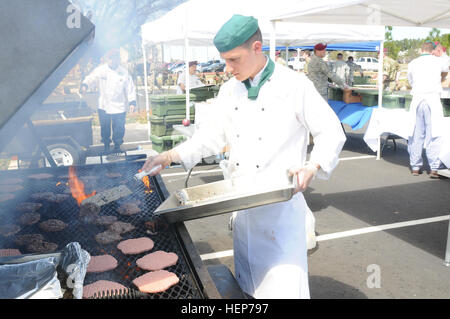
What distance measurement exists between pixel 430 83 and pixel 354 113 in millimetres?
2470

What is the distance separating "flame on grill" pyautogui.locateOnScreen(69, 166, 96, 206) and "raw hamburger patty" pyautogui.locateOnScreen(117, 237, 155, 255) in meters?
0.82

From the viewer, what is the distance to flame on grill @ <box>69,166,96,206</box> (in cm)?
297

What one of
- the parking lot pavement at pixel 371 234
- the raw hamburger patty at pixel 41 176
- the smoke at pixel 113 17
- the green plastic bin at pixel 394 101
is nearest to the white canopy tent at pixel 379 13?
the green plastic bin at pixel 394 101

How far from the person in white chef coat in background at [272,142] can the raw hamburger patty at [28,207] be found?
1.13 m

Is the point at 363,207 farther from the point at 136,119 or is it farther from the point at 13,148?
the point at 136,119

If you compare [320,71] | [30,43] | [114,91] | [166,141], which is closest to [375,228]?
[30,43]

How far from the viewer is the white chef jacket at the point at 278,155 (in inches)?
80.6

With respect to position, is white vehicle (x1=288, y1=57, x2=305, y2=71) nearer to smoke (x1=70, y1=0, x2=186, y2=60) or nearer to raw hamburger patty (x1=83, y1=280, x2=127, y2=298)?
smoke (x1=70, y1=0, x2=186, y2=60)

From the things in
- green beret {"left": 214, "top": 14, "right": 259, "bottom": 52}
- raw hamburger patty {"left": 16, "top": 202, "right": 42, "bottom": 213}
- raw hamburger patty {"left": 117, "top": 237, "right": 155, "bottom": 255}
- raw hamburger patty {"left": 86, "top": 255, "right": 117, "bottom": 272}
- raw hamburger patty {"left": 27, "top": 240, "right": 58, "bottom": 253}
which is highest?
green beret {"left": 214, "top": 14, "right": 259, "bottom": 52}

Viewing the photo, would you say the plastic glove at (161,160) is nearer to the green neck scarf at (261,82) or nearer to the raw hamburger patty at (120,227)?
the raw hamburger patty at (120,227)

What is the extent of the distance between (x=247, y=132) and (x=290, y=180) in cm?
42
